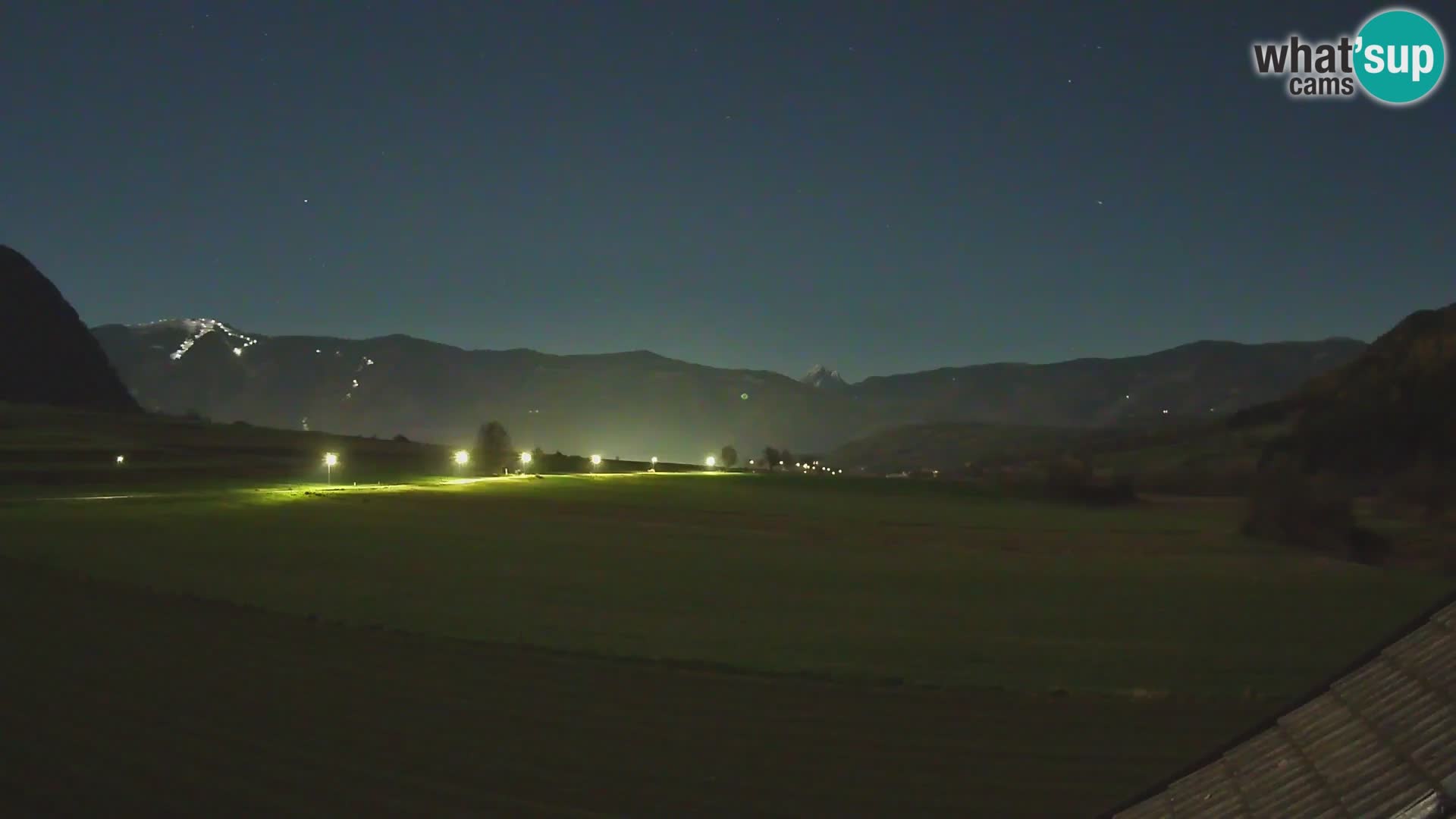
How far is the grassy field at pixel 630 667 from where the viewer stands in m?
10.9

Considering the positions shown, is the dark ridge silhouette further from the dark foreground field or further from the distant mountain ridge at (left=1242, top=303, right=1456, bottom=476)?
the dark foreground field

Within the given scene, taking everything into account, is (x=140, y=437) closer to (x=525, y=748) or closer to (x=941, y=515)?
(x=941, y=515)

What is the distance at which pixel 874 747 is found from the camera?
12406mm

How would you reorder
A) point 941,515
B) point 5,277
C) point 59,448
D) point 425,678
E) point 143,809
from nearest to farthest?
point 143,809 < point 425,678 < point 941,515 < point 59,448 < point 5,277

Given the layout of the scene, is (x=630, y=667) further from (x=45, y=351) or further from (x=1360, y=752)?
(x=45, y=351)

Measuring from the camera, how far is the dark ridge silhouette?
Answer: 13450cm

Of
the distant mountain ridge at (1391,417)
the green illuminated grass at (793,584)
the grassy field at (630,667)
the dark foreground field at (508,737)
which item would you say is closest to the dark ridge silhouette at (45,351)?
the green illuminated grass at (793,584)

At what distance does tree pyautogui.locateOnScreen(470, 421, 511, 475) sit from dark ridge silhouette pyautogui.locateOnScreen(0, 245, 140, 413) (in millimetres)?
45476

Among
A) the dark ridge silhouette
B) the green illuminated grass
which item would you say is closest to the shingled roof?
the green illuminated grass

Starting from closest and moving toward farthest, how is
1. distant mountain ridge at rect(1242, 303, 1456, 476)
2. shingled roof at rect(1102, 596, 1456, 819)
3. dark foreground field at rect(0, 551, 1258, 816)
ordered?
shingled roof at rect(1102, 596, 1456, 819) → dark foreground field at rect(0, 551, 1258, 816) → distant mountain ridge at rect(1242, 303, 1456, 476)

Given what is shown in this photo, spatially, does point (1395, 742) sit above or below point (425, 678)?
above

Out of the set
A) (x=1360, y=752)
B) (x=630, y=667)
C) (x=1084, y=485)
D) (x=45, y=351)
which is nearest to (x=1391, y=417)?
(x=1084, y=485)

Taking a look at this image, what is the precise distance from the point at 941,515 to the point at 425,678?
5087 centimetres

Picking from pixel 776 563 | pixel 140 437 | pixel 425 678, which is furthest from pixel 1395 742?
pixel 140 437
